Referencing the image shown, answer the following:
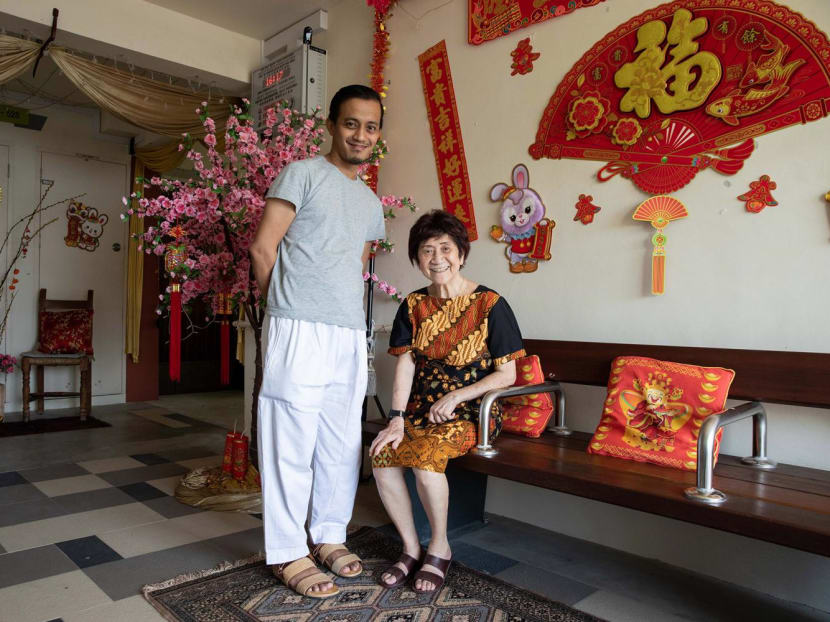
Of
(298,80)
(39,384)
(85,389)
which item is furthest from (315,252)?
(39,384)

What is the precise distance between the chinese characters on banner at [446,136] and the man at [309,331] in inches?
38.9

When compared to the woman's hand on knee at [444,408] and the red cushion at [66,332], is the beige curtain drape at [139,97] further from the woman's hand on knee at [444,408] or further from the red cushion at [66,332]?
the woman's hand on knee at [444,408]

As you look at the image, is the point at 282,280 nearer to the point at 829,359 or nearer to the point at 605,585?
the point at 605,585

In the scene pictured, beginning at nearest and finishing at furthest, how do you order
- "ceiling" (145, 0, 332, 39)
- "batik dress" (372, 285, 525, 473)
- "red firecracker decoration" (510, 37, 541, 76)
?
"batik dress" (372, 285, 525, 473) < "red firecracker decoration" (510, 37, 541, 76) < "ceiling" (145, 0, 332, 39)

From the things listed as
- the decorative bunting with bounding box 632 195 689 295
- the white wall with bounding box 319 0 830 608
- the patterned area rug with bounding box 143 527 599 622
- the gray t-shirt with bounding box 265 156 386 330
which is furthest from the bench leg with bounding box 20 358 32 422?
the decorative bunting with bounding box 632 195 689 295

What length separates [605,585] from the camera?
7.10 ft

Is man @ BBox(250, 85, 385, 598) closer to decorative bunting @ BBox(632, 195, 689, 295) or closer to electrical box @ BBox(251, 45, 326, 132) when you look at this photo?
decorative bunting @ BBox(632, 195, 689, 295)

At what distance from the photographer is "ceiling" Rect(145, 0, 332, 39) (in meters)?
3.82

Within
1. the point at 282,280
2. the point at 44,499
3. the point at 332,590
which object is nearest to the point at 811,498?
the point at 332,590

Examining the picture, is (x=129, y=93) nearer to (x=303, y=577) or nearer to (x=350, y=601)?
(x=303, y=577)

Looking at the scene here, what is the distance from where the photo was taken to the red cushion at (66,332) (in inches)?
219

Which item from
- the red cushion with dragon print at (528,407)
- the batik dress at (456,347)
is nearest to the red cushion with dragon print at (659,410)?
the red cushion with dragon print at (528,407)

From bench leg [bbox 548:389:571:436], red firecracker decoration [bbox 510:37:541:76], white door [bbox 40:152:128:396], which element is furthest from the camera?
white door [bbox 40:152:128:396]

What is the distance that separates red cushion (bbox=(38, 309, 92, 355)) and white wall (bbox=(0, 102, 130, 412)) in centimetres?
22
